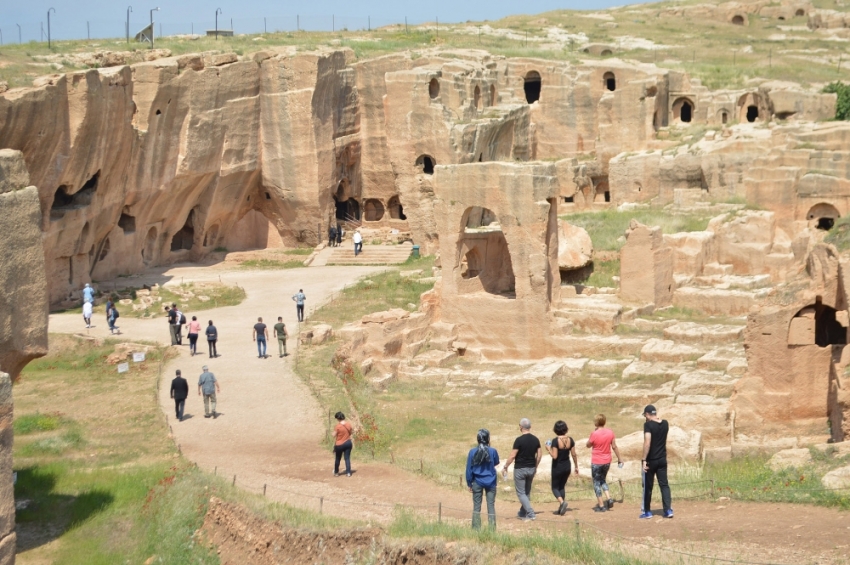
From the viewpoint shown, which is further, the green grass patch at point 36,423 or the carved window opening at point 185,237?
the carved window opening at point 185,237

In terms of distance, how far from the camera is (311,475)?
17.6 m

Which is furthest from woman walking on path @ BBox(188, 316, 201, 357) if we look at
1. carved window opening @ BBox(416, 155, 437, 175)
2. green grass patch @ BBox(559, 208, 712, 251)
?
carved window opening @ BBox(416, 155, 437, 175)

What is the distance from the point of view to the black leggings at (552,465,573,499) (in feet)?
47.8

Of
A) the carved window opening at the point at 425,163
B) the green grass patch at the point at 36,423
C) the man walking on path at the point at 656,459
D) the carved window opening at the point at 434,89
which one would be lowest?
the green grass patch at the point at 36,423

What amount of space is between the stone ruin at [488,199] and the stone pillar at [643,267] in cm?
7

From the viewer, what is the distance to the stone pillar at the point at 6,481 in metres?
13.2

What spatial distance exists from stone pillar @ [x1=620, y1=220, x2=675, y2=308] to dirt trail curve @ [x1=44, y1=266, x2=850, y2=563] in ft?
29.1

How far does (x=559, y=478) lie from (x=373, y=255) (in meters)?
26.9

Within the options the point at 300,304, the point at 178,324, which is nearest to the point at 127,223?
the point at 300,304

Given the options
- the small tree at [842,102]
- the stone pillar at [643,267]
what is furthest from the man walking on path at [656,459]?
the small tree at [842,102]

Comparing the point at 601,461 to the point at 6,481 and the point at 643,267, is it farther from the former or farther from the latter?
the point at 643,267

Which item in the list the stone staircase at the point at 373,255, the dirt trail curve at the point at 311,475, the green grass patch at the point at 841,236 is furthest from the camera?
the stone staircase at the point at 373,255

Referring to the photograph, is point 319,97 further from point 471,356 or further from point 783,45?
point 783,45

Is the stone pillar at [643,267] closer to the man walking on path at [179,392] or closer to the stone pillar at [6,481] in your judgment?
the man walking on path at [179,392]
